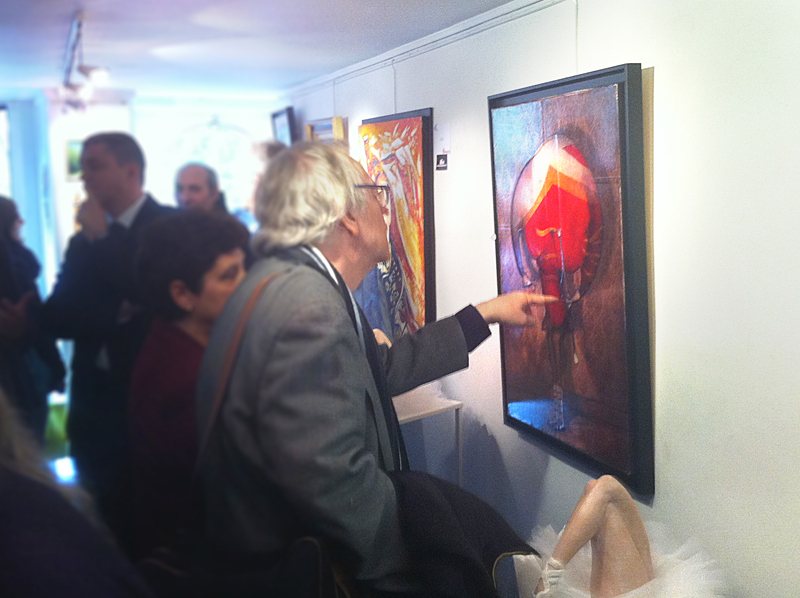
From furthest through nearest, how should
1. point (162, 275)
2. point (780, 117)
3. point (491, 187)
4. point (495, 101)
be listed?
1. point (491, 187)
2. point (495, 101)
3. point (780, 117)
4. point (162, 275)

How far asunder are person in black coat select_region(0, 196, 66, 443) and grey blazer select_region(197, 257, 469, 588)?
15 centimetres

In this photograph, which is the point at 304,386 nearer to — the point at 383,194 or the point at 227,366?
the point at 227,366

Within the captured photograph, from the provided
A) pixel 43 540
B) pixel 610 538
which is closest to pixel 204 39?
pixel 43 540

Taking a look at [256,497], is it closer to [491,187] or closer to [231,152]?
[231,152]

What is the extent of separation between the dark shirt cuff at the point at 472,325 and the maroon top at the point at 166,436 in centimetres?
66

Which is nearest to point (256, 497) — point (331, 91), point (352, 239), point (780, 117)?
point (352, 239)

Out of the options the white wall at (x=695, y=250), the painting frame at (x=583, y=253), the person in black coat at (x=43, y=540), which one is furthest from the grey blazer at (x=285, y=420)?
the painting frame at (x=583, y=253)

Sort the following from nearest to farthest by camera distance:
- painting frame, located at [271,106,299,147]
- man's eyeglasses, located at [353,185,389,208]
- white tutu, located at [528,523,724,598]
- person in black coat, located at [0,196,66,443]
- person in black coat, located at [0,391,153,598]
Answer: person in black coat, located at [0,391,153,598], person in black coat, located at [0,196,66,443], painting frame, located at [271,106,299,147], man's eyeglasses, located at [353,185,389,208], white tutu, located at [528,523,724,598]

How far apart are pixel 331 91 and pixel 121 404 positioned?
491 mm

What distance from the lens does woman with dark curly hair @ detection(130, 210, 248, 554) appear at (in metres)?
0.77

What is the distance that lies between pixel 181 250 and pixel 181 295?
5 centimetres

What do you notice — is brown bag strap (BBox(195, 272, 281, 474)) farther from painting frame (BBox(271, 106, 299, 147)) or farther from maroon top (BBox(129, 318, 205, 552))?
painting frame (BBox(271, 106, 299, 147))

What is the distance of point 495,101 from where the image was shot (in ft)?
5.04

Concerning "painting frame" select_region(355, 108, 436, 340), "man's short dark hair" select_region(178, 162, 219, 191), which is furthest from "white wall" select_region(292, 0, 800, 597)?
"man's short dark hair" select_region(178, 162, 219, 191)
